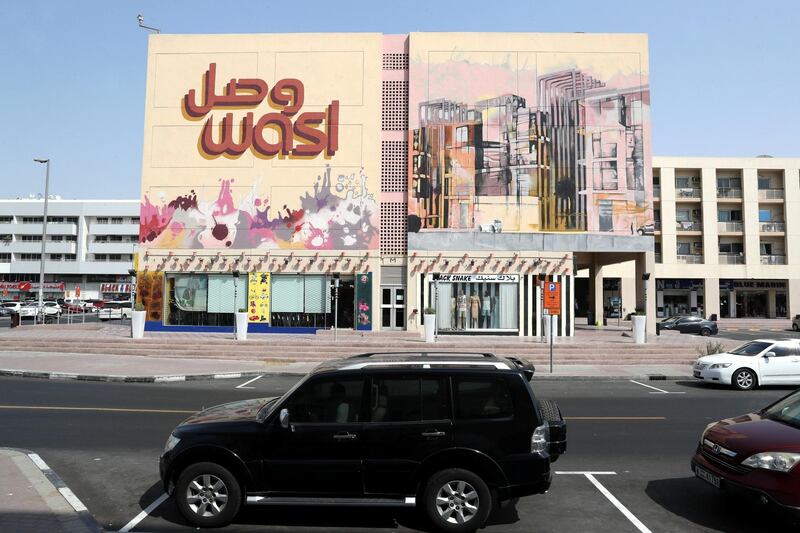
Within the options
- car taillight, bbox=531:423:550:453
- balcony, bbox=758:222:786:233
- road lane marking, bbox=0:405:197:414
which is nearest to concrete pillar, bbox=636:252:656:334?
road lane marking, bbox=0:405:197:414

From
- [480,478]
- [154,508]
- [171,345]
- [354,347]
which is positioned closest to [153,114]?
[171,345]

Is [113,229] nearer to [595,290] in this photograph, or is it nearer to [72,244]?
[72,244]

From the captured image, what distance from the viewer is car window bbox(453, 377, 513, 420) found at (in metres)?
5.70

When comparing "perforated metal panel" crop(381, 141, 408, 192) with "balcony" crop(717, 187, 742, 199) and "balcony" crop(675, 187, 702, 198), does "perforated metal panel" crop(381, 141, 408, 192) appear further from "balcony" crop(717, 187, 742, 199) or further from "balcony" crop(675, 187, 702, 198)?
"balcony" crop(717, 187, 742, 199)

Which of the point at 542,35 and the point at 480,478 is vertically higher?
the point at 542,35

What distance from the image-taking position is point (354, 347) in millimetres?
22953

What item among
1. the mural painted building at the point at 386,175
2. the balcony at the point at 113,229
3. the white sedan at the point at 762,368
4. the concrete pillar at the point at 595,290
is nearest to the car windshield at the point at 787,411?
the white sedan at the point at 762,368

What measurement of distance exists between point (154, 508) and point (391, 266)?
23.1 meters

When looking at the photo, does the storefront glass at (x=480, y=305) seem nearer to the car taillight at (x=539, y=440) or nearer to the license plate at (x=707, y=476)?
the license plate at (x=707, y=476)

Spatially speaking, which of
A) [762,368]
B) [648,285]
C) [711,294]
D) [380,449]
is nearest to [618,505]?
[380,449]

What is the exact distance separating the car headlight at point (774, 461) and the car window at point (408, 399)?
3201 millimetres

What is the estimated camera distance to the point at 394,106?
2945 centimetres

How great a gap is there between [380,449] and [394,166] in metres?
24.7

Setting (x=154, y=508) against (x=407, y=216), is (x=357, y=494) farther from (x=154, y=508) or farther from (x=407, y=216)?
(x=407, y=216)
